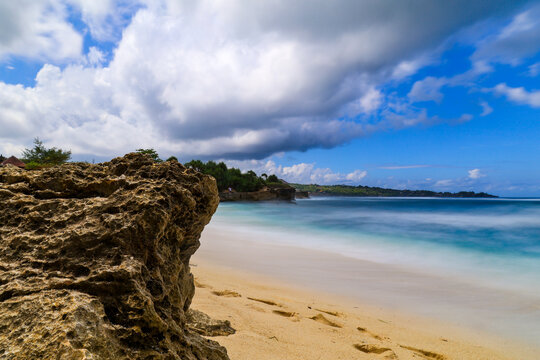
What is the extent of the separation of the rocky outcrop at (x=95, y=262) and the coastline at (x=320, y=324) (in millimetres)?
1323

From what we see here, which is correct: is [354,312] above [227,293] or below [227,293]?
below

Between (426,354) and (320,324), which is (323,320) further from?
(426,354)

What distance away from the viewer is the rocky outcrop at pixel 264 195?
60922 millimetres

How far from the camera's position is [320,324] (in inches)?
162

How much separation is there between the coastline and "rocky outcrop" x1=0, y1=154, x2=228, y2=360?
4.34 ft

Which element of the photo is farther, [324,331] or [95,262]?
[324,331]

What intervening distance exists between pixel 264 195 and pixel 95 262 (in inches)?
2522

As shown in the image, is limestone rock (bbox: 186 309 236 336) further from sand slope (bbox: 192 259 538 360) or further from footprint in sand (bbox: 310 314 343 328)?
A: footprint in sand (bbox: 310 314 343 328)

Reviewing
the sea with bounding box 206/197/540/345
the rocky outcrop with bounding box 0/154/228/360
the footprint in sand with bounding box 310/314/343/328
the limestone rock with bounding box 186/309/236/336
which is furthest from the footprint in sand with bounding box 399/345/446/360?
the rocky outcrop with bounding box 0/154/228/360

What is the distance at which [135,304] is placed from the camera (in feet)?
5.49

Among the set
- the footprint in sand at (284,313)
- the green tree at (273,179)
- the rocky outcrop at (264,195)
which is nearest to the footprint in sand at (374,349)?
the footprint in sand at (284,313)

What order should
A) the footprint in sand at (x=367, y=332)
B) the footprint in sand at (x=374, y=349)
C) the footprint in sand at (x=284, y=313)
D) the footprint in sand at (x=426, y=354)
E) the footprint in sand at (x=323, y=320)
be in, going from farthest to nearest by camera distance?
the footprint in sand at (x=284, y=313) → the footprint in sand at (x=323, y=320) → the footprint in sand at (x=367, y=332) → the footprint in sand at (x=426, y=354) → the footprint in sand at (x=374, y=349)

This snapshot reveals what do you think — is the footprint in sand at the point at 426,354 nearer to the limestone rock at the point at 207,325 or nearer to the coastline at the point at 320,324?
the coastline at the point at 320,324

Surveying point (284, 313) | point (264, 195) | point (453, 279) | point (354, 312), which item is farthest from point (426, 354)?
point (264, 195)
